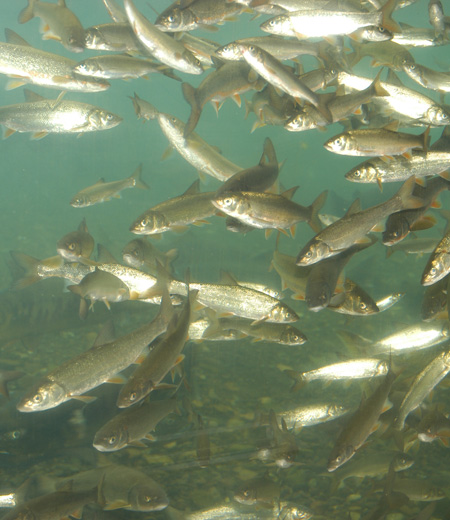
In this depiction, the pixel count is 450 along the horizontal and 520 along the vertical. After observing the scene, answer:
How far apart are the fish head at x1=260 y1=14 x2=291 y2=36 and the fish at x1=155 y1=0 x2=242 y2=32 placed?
0.30m

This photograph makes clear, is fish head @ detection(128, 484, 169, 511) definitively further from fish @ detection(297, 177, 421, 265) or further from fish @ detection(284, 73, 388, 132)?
fish @ detection(284, 73, 388, 132)

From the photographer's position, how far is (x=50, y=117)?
17.2ft

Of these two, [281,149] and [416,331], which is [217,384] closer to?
[416,331]

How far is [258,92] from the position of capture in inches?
163

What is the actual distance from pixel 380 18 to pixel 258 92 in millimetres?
1224

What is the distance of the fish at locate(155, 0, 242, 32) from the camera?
3.64m

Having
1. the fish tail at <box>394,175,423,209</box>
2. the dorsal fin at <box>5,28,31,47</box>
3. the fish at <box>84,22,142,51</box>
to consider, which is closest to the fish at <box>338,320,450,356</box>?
the fish tail at <box>394,175,423,209</box>

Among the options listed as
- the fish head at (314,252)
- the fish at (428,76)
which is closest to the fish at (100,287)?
the fish head at (314,252)

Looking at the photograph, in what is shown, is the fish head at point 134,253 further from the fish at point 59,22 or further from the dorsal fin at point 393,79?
the dorsal fin at point 393,79

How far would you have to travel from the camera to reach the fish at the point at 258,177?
357cm

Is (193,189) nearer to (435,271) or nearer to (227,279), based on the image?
(227,279)

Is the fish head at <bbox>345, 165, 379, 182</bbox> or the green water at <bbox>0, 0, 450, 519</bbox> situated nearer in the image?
the fish head at <bbox>345, 165, 379, 182</bbox>

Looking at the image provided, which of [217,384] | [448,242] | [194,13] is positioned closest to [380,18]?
[194,13]

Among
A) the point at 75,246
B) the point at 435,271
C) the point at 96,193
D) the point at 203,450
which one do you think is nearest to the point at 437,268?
the point at 435,271
